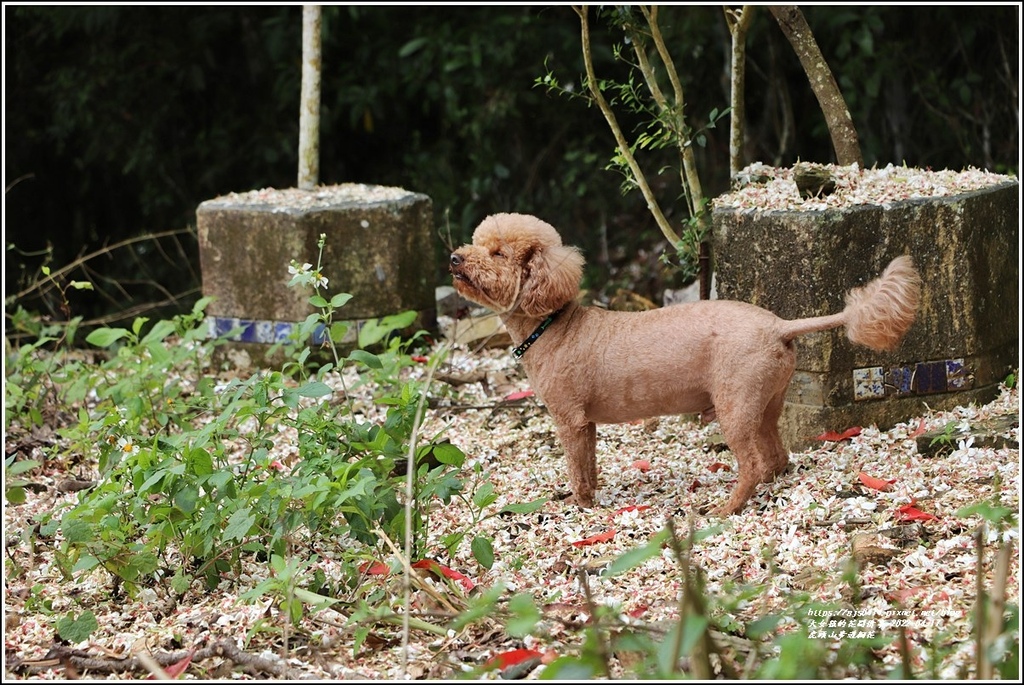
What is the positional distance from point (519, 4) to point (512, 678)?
242 inches

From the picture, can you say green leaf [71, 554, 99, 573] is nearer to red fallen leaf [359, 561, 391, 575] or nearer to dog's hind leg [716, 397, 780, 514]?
red fallen leaf [359, 561, 391, 575]

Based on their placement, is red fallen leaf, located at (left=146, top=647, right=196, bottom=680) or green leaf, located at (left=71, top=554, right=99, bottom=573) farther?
green leaf, located at (left=71, top=554, right=99, bottom=573)

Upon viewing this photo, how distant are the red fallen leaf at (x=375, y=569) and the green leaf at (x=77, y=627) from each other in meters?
0.73

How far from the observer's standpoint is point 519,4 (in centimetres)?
812

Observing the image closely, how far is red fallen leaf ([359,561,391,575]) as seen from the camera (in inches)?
134

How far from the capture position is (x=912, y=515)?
11.9 ft

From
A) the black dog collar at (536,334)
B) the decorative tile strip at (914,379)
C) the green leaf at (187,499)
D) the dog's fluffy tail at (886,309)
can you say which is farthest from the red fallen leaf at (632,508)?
the green leaf at (187,499)

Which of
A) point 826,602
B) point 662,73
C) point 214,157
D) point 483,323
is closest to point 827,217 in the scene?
point 826,602

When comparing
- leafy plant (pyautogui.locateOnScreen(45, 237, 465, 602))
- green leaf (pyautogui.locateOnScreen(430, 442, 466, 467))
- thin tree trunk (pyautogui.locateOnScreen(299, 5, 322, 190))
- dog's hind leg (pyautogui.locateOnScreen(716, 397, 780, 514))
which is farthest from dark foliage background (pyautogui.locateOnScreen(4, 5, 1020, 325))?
green leaf (pyautogui.locateOnScreen(430, 442, 466, 467))

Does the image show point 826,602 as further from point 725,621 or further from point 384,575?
point 384,575

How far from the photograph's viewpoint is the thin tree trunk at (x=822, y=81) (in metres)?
4.82

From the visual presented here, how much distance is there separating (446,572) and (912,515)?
1424mm

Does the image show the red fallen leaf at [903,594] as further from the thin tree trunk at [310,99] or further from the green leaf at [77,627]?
the thin tree trunk at [310,99]

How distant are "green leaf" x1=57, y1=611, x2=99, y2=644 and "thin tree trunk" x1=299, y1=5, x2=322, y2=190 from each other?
358 centimetres
